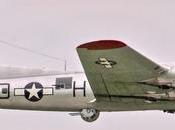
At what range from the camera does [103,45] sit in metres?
23.1

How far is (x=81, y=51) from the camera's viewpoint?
2366cm

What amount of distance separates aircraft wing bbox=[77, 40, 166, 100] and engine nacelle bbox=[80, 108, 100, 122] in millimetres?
1027

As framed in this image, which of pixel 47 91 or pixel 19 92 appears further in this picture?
pixel 19 92

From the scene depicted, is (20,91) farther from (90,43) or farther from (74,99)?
(90,43)

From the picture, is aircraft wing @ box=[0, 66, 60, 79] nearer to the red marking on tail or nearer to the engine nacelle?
the engine nacelle

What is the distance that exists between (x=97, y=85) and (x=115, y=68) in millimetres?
2126

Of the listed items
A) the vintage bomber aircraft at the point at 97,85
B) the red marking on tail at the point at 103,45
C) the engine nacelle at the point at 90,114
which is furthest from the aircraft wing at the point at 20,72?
the red marking on tail at the point at 103,45

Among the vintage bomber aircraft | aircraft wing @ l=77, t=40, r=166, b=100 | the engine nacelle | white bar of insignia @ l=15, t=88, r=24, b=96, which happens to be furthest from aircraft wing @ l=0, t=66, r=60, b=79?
aircraft wing @ l=77, t=40, r=166, b=100

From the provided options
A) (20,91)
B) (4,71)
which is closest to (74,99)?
(20,91)

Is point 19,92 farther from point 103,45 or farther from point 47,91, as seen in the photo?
point 103,45

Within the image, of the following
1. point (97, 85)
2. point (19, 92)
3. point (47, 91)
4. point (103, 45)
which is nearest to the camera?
point (103, 45)

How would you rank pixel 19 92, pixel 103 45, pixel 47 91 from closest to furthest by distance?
pixel 103 45
pixel 47 91
pixel 19 92

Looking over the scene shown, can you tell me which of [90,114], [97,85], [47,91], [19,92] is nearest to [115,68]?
[97,85]

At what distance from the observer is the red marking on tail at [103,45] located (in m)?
22.9
